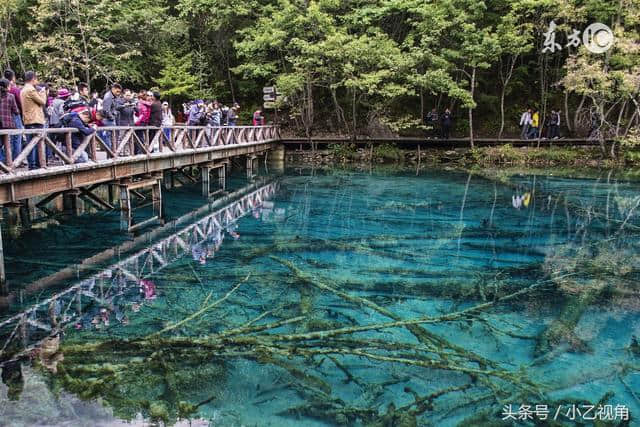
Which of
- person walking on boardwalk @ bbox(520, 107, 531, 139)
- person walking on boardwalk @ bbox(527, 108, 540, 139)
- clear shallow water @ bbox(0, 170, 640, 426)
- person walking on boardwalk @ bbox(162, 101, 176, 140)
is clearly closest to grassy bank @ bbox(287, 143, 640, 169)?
person walking on boardwalk @ bbox(520, 107, 531, 139)

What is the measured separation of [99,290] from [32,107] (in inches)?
141

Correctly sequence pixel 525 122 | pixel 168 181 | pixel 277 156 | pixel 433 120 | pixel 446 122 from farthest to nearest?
pixel 433 120, pixel 277 156, pixel 446 122, pixel 525 122, pixel 168 181

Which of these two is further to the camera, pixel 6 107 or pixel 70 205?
pixel 70 205

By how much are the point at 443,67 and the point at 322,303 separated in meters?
19.3

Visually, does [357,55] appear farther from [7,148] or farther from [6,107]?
[7,148]

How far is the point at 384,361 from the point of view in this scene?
5.89m

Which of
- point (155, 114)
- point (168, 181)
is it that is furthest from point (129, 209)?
point (168, 181)

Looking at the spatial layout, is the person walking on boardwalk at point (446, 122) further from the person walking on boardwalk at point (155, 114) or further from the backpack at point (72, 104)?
the backpack at point (72, 104)

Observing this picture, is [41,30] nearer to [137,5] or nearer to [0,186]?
[137,5]

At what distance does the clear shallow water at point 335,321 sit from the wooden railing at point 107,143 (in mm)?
1711

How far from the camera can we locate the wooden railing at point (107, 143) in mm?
8586

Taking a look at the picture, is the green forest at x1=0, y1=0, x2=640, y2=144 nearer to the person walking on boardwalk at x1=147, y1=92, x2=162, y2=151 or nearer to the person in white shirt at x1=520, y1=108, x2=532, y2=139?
the person in white shirt at x1=520, y1=108, x2=532, y2=139

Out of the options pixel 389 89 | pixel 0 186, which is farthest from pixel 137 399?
pixel 389 89

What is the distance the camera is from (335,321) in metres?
6.94
